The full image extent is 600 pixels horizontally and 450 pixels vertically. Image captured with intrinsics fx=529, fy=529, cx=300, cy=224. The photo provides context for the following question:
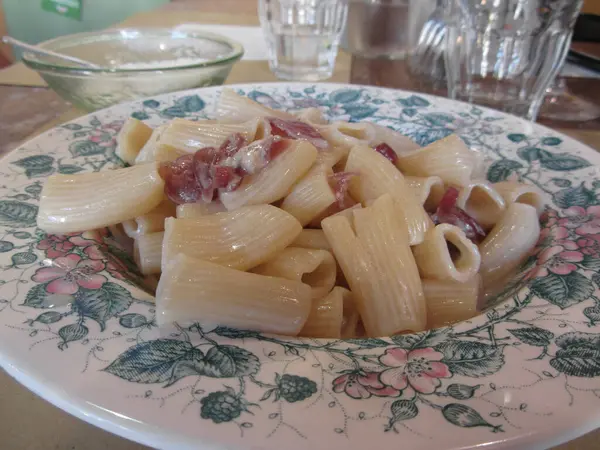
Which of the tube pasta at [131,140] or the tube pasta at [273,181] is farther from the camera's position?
the tube pasta at [131,140]

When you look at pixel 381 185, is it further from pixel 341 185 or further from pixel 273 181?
A: pixel 273 181

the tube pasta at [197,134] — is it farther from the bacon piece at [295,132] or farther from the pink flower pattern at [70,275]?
the pink flower pattern at [70,275]

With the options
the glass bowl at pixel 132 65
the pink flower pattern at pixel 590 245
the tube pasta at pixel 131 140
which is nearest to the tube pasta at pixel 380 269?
the pink flower pattern at pixel 590 245

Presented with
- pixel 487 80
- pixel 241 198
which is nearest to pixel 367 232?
pixel 241 198

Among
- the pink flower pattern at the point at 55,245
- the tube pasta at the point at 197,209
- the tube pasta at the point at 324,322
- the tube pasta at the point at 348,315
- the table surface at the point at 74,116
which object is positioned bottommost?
the table surface at the point at 74,116

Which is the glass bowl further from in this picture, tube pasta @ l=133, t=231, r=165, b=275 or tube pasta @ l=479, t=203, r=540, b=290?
tube pasta @ l=479, t=203, r=540, b=290

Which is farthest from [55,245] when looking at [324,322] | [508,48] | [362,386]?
[508,48]

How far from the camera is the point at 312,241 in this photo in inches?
39.2

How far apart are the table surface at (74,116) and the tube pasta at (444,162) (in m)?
0.57

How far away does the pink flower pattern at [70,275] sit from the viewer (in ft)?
2.61

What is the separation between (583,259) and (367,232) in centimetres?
39

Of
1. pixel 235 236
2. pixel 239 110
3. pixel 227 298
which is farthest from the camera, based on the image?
pixel 239 110

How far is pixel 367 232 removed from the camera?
0.94 metres

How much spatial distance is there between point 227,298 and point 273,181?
28 cm
